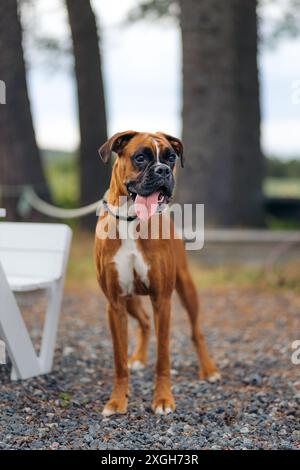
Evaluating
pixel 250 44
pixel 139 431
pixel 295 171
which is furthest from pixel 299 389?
pixel 295 171

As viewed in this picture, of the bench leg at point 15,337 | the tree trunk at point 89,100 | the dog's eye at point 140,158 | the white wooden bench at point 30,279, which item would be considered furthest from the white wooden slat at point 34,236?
the tree trunk at point 89,100

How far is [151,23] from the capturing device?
11.5 metres

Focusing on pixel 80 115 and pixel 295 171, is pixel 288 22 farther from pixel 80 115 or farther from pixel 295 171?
pixel 295 171

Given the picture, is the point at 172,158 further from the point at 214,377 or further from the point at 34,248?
the point at 214,377

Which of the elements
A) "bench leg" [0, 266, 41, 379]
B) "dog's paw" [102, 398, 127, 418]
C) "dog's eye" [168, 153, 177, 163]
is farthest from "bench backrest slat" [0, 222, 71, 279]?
"dog's eye" [168, 153, 177, 163]

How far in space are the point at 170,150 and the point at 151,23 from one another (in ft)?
26.6

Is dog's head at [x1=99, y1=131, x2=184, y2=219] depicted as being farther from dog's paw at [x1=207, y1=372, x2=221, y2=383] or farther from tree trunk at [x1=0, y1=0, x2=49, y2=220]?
tree trunk at [x1=0, y1=0, x2=49, y2=220]

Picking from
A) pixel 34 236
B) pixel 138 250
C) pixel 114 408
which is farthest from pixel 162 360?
A: pixel 34 236

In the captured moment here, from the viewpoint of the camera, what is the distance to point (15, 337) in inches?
183

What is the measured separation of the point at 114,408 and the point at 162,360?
39cm

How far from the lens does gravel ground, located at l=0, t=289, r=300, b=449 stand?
12.7ft

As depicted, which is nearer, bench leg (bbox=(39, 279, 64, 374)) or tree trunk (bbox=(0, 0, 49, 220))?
bench leg (bbox=(39, 279, 64, 374))

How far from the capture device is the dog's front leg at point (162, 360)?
4254 mm

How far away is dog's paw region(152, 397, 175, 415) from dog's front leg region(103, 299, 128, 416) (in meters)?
0.17
